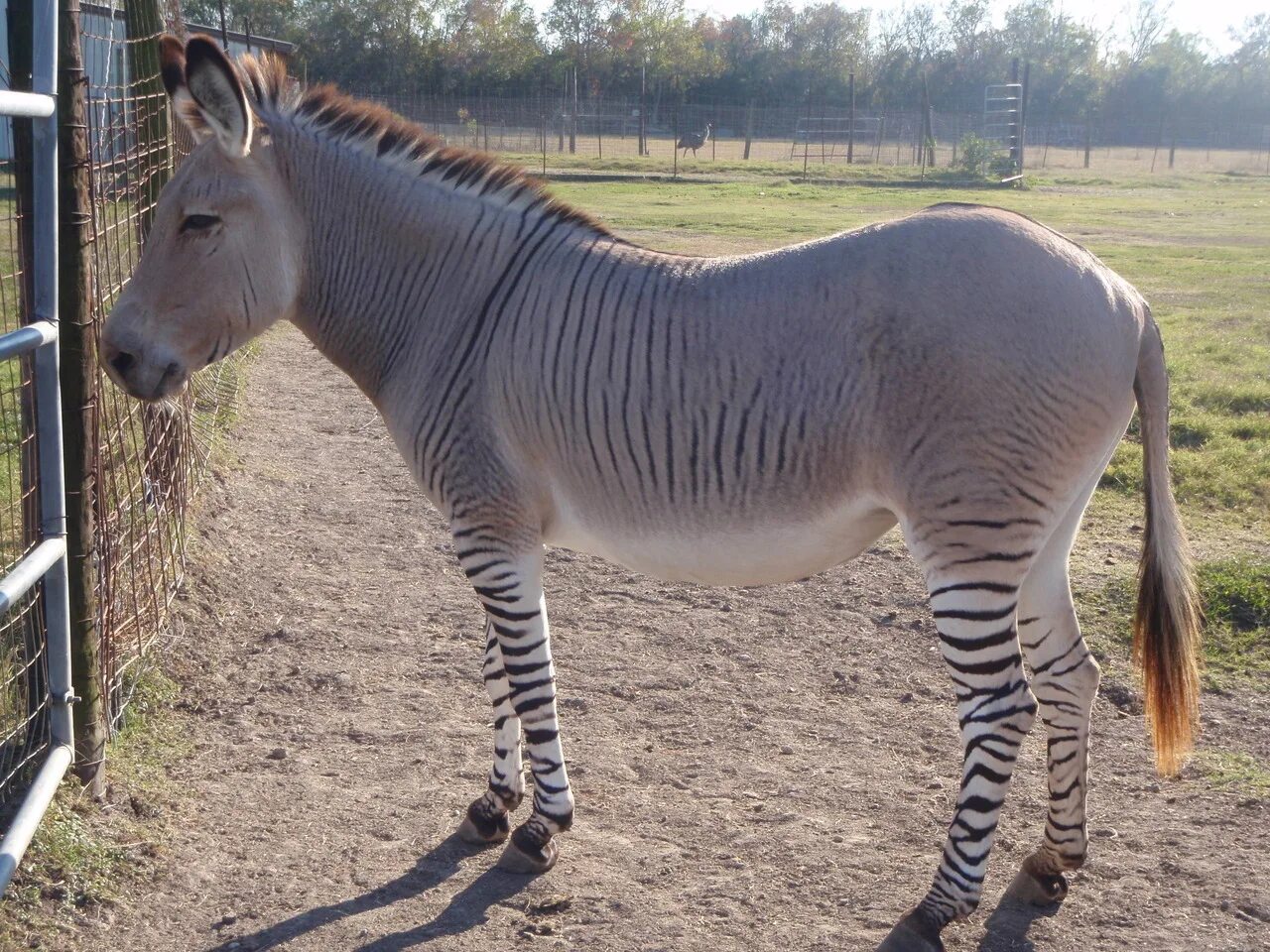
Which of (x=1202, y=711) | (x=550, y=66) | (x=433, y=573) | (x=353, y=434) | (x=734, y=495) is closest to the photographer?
(x=734, y=495)

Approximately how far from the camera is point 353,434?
969 centimetres

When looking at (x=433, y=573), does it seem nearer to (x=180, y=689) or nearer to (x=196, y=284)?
(x=180, y=689)

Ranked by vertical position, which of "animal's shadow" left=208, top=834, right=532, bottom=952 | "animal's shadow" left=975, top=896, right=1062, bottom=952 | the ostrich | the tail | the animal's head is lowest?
"animal's shadow" left=208, top=834, right=532, bottom=952

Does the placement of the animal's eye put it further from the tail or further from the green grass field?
the green grass field

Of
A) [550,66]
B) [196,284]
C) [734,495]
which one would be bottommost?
[734,495]

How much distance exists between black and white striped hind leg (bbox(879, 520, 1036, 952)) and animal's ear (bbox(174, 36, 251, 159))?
2.73m

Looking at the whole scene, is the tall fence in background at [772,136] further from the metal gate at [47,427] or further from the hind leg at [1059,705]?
the hind leg at [1059,705]

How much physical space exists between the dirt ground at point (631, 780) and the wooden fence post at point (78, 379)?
0.53 m

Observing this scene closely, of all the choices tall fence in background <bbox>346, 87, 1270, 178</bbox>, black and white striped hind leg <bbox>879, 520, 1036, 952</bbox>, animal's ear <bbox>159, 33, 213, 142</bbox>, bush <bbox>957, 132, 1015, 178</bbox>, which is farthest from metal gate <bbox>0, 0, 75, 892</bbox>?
bush <bbox>957, 132, 1015, 178</bbox>

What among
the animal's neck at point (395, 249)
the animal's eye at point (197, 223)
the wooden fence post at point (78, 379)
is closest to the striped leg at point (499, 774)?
the animal's neck at point (395, 249)

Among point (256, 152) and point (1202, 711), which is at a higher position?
point (256, 152)

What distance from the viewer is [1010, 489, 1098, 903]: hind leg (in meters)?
3.97

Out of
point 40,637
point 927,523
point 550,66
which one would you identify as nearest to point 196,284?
point 40,637

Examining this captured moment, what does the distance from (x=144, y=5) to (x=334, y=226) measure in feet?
Result: 10.5
